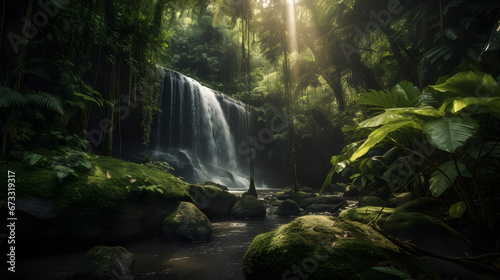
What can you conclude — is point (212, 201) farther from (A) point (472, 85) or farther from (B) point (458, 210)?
(A) point (472, 85)

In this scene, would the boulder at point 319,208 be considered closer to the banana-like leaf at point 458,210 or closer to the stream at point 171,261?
the stream at point 171,261

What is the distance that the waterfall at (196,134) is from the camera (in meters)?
13.0

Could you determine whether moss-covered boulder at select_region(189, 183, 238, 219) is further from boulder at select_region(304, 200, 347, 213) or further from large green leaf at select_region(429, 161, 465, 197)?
large green leaf at select_region(429, 161, 465, 197)

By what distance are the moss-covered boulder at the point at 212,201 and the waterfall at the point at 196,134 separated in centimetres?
592

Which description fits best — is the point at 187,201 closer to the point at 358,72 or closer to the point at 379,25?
the point at 379,25

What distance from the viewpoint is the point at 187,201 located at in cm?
534

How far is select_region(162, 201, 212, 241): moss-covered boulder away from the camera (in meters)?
4.42

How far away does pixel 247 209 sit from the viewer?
6.73 meters

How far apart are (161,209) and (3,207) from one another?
7.55ft

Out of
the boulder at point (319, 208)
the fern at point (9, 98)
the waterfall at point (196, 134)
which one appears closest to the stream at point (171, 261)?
the fern at point (9, 98)

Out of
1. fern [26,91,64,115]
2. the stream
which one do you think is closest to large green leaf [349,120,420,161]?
the stream

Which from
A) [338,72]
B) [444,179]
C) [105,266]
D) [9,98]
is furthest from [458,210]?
[338,72]

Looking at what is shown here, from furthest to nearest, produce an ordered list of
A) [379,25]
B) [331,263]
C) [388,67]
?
[388,67] < [379,25] < [331,263]

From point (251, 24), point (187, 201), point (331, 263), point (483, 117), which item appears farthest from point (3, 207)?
point (251, 24)
